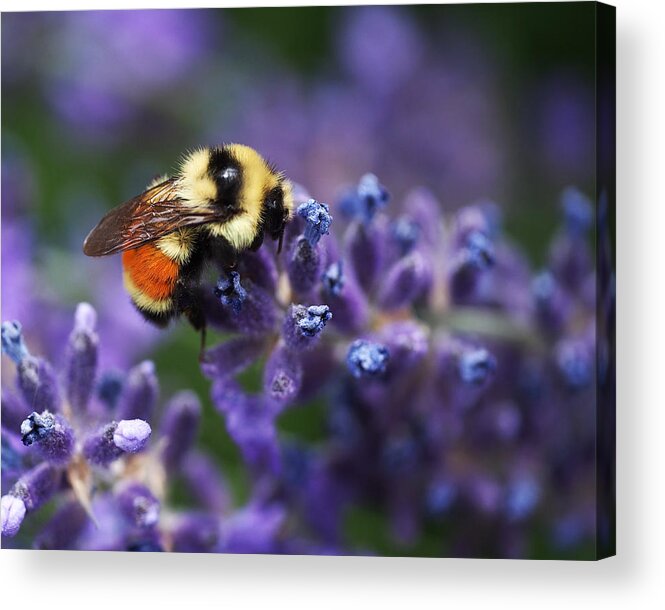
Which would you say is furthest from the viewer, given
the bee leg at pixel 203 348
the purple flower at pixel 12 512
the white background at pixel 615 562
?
the white background at pixel 615 562

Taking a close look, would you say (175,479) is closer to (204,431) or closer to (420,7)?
(204,431)

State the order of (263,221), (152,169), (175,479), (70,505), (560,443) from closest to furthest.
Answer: (263,221), (70,505), (175,479), (560,443), (152,169)

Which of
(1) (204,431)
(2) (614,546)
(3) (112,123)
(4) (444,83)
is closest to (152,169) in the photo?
(3) (112,123)

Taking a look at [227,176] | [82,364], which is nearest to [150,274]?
[227,176]

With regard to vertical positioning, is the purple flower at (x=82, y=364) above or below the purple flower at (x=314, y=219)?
below

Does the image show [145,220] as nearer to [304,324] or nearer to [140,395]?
[304,324]

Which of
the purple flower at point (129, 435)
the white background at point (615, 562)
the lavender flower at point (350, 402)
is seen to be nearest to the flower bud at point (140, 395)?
the lavender flower at point (350, 402)

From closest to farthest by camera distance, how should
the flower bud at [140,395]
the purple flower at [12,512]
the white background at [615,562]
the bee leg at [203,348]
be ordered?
the purple flower at [12,512] → the bee leg at [203,348] → the flower bud at [140,395] → the white background at [615,562]

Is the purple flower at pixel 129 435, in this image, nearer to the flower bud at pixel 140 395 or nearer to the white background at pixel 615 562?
the flower bud at pixel 140 395
